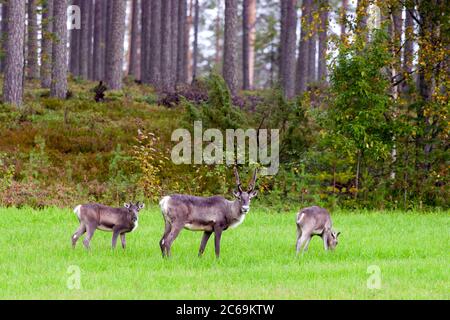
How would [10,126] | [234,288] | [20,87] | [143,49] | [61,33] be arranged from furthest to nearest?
1. [143,49]
2. [61,33]
3. [20,87]
4. [10,126]
5. [234,288]

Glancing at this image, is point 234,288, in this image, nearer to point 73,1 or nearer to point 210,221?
point 210,221

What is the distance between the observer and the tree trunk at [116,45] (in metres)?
38.6

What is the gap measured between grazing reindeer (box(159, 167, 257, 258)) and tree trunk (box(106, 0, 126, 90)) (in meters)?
25.4

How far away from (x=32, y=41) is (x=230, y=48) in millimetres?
15804

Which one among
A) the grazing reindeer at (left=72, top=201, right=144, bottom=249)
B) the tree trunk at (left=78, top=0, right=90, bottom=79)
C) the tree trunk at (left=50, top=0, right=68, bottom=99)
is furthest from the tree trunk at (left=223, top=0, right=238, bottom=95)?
the grazing reindeer at (left=72, top=201, right=144, bottom=249)

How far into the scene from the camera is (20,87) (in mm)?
32281

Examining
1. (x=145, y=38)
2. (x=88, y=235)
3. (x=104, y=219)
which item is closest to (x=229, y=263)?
(x=104, y=219)

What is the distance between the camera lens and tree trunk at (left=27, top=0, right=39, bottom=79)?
45.0 m

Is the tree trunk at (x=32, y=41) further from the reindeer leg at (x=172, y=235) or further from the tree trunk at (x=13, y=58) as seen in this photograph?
the reindeer leg at (x=172, y=235)

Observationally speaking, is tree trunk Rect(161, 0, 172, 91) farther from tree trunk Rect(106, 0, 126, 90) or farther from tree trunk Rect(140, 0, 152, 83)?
tree trunk Rect(140, 0, 152, 83)

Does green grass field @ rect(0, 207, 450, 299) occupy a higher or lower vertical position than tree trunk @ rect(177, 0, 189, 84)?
lower

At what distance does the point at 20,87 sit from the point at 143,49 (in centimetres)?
2450
